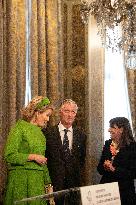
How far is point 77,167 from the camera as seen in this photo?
432 centimetres

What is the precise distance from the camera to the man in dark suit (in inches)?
165

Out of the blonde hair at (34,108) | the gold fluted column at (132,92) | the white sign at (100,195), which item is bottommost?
the white sign at (100,195)

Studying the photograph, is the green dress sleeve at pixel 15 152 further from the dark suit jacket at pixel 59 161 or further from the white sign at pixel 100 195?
the white sign at pixel 100 195

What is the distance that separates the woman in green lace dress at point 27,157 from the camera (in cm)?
368

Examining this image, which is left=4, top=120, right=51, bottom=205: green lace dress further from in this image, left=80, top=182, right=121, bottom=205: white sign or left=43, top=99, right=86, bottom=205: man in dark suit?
left=80, top=182, right=121, bottom=205: white sign

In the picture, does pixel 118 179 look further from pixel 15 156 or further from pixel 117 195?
pixel 117 195

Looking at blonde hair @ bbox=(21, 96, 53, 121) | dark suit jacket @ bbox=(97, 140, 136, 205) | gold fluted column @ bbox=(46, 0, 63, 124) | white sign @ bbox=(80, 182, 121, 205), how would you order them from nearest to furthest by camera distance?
white sign @ bbox=(80, 182, 121, 205)
blonde hair @ bbox=(21, 96, 53, 121)
dark suit jacket @ bbox=(97, 140, 136, 205)
gold fluted column @ bbox=(46, 0, 63, 124)

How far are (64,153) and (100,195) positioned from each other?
65.5 inches

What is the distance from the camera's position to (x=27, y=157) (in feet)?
12.0

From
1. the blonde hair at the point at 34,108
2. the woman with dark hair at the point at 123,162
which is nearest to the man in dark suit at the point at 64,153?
the woman with dark hair at the point at 123,162

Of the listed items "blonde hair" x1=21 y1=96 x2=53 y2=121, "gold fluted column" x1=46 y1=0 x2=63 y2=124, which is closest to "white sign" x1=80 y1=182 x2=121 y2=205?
"blonde hair" x1=21 y1=96 x2=53 y2=121

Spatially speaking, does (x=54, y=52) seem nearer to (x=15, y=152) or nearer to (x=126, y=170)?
(x=126, y=170)

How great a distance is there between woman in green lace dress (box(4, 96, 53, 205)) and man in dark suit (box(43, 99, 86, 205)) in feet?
1.22

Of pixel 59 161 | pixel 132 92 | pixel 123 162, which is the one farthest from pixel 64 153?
pixel 132 92
